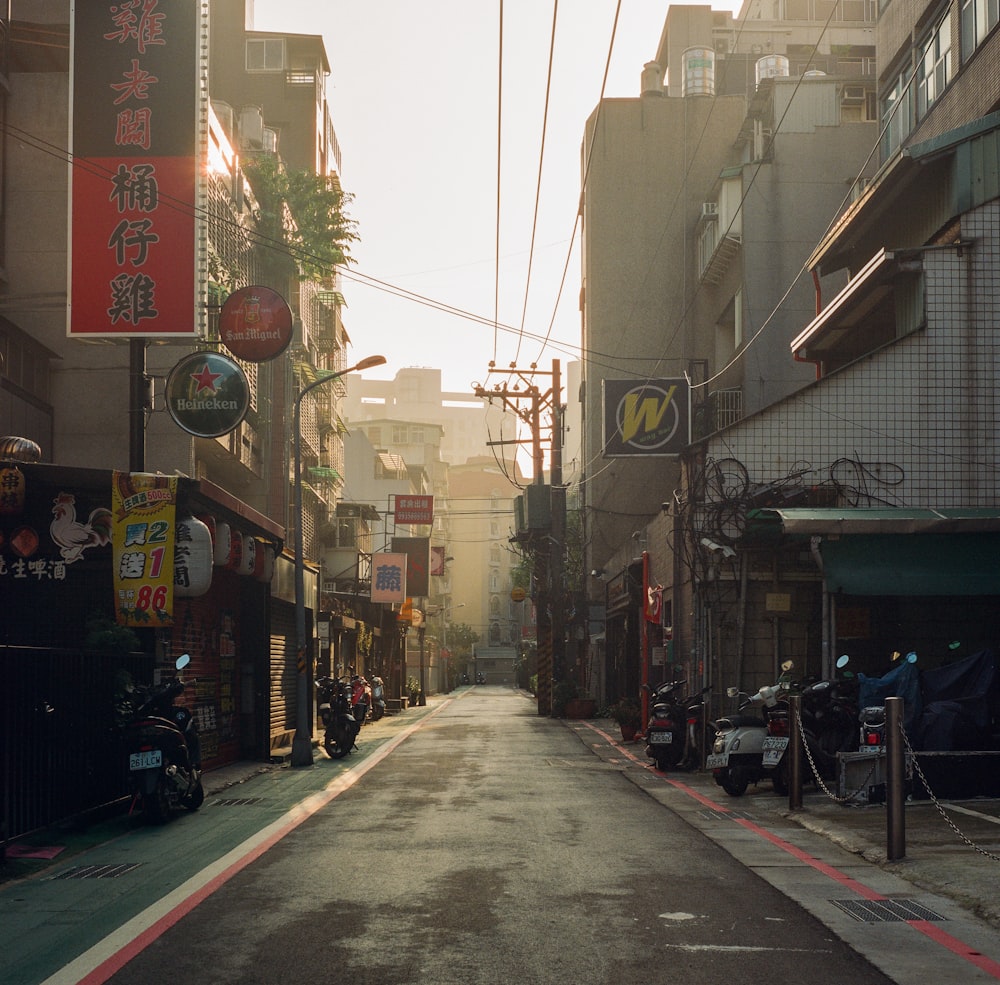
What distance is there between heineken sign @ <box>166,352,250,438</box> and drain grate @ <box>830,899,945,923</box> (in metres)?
10.9

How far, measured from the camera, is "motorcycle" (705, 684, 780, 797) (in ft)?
48.2

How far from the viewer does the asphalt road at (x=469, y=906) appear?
604 centimetres

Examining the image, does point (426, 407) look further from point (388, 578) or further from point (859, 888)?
point (859, 888)

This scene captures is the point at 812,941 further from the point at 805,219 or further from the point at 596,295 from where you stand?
the point at 596,295

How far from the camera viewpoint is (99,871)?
943cm

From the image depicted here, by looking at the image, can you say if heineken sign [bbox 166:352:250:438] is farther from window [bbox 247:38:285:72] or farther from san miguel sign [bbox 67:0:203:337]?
window [bbox 247:38:285:72]

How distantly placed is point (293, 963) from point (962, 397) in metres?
15.4

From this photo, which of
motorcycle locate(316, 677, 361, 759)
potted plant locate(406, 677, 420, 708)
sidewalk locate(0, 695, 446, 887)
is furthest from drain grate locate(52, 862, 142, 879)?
potted plant locate(406, 677, 420, 708)

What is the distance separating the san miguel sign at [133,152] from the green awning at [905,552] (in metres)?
9.03

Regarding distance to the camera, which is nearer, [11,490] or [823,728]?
[11,490]

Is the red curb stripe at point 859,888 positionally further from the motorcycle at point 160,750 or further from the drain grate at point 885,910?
the motorcycle at point 160,750

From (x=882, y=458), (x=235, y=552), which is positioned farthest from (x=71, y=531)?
(x=882, y=458)

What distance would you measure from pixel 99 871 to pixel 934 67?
21.4 metres

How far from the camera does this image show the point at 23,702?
34.3 feet
